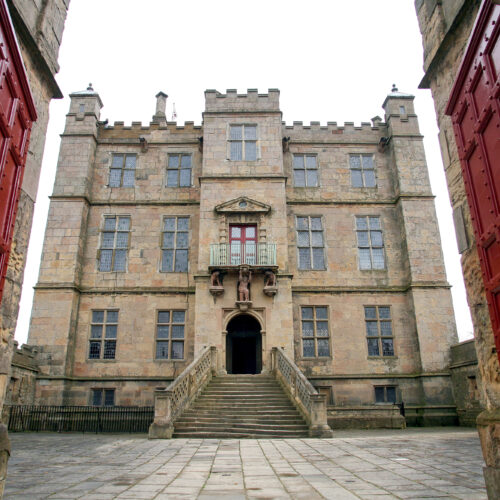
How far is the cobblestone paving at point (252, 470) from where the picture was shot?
497 centimetres

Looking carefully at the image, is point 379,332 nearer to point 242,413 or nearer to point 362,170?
point 362,170

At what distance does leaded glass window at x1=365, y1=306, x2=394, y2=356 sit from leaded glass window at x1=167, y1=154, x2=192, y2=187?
9.84m

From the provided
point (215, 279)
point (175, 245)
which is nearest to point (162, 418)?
point (215, 279)

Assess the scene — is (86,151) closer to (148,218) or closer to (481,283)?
(148,218)

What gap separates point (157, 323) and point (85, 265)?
13.2 feet

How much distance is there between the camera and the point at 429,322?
17.1 m

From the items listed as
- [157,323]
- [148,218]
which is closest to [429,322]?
[157,323]

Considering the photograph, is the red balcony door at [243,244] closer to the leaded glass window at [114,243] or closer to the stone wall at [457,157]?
the leaded glass window at [114,243]

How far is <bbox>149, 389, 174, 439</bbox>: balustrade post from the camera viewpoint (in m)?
11.1

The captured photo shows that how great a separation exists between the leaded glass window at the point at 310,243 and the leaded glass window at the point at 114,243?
7531mm

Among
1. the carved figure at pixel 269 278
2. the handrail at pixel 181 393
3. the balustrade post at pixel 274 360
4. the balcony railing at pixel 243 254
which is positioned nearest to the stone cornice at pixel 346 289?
the carved figure at pixel 269 278

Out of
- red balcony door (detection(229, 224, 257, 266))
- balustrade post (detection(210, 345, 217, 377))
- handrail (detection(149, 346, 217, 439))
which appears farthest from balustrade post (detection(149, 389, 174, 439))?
red balcony door (detection(229, 224, 257, 266))

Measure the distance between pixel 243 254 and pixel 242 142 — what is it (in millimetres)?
5550

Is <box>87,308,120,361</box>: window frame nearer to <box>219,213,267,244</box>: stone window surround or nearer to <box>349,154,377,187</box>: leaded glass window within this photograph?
<box>219,213,267,244</box>: stone window surround
